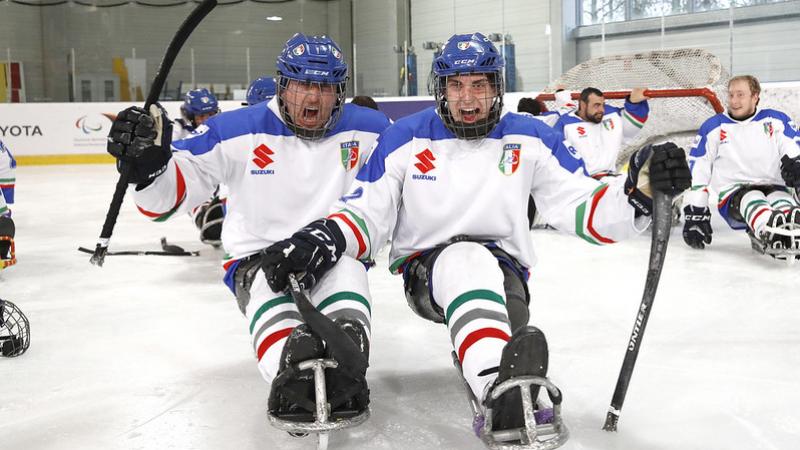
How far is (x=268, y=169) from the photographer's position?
2.31 metres

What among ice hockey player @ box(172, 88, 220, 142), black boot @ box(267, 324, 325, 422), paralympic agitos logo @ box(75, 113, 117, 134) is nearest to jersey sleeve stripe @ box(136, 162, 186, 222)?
black boot @ box(267, 324, 325, 422)

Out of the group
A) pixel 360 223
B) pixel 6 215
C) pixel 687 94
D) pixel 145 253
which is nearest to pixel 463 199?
pixel 360 223

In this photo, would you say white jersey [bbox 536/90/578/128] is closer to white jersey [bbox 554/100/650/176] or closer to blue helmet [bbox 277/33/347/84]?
white jersey [bbox 554/100/650/176]

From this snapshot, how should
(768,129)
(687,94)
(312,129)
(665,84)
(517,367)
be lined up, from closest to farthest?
(517,367) → (312,129) → (768,129) → (687,94) → (665,84)

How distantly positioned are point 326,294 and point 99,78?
426 inches

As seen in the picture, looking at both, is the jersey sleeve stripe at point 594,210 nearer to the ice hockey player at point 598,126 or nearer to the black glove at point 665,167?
the black glove at point 665,167

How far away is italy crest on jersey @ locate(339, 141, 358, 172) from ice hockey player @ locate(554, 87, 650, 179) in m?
3.40

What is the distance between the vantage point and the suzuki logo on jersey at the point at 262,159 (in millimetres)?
2309

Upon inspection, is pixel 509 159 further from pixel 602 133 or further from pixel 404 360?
pixel 602 133

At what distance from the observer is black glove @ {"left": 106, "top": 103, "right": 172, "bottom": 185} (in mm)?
1885

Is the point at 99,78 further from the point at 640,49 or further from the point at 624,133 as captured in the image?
the point at 624,133

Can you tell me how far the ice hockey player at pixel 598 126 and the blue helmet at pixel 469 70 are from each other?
3.56m

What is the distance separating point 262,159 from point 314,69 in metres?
0.31

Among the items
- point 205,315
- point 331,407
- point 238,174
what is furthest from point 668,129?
point 331,407
